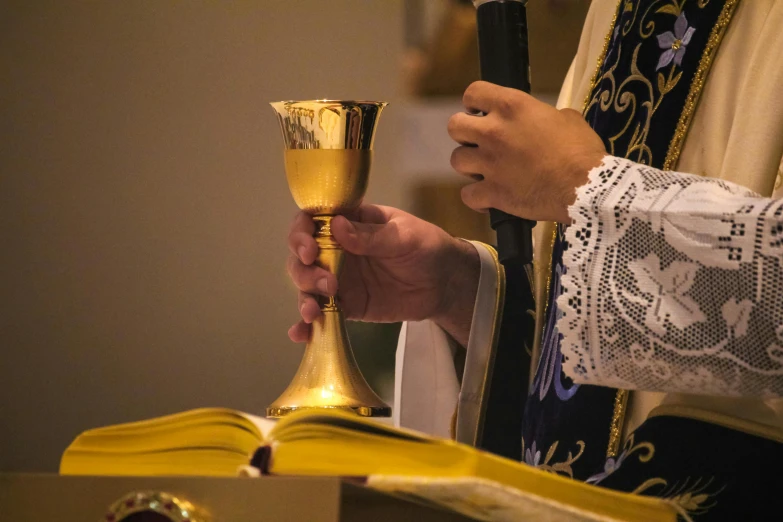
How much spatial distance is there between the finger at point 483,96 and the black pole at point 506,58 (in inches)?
1.2

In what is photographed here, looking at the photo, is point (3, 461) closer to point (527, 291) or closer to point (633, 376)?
point (527, 291)

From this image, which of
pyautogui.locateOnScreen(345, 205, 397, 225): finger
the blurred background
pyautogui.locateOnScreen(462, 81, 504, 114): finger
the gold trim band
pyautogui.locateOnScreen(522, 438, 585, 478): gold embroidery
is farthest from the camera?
the blurred background

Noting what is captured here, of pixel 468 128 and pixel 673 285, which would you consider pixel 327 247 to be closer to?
pixel 468 128

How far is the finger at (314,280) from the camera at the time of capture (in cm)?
113

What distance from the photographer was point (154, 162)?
13.3ft

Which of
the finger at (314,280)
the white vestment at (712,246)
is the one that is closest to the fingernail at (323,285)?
the finger at (314,280)

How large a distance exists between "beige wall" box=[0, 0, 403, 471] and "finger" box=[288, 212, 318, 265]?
9.09 ft

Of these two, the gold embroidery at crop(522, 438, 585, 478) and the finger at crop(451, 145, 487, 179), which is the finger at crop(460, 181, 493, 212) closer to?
the finger at crop(451, 145, 487, 179)

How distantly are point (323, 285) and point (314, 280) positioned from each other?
0.02 m

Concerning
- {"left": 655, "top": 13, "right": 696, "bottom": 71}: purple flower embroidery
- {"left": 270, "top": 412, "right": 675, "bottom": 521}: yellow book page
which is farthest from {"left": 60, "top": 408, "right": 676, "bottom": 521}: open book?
{"left": 655, "top": 13, "right": 696, "bottom": 71}: purple flower embroidery

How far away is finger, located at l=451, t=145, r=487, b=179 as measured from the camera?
96 cm

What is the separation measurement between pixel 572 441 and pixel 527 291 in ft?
1.12

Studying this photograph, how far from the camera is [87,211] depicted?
404cm

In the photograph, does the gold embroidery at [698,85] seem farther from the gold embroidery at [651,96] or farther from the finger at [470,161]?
the finger at [470,161]
